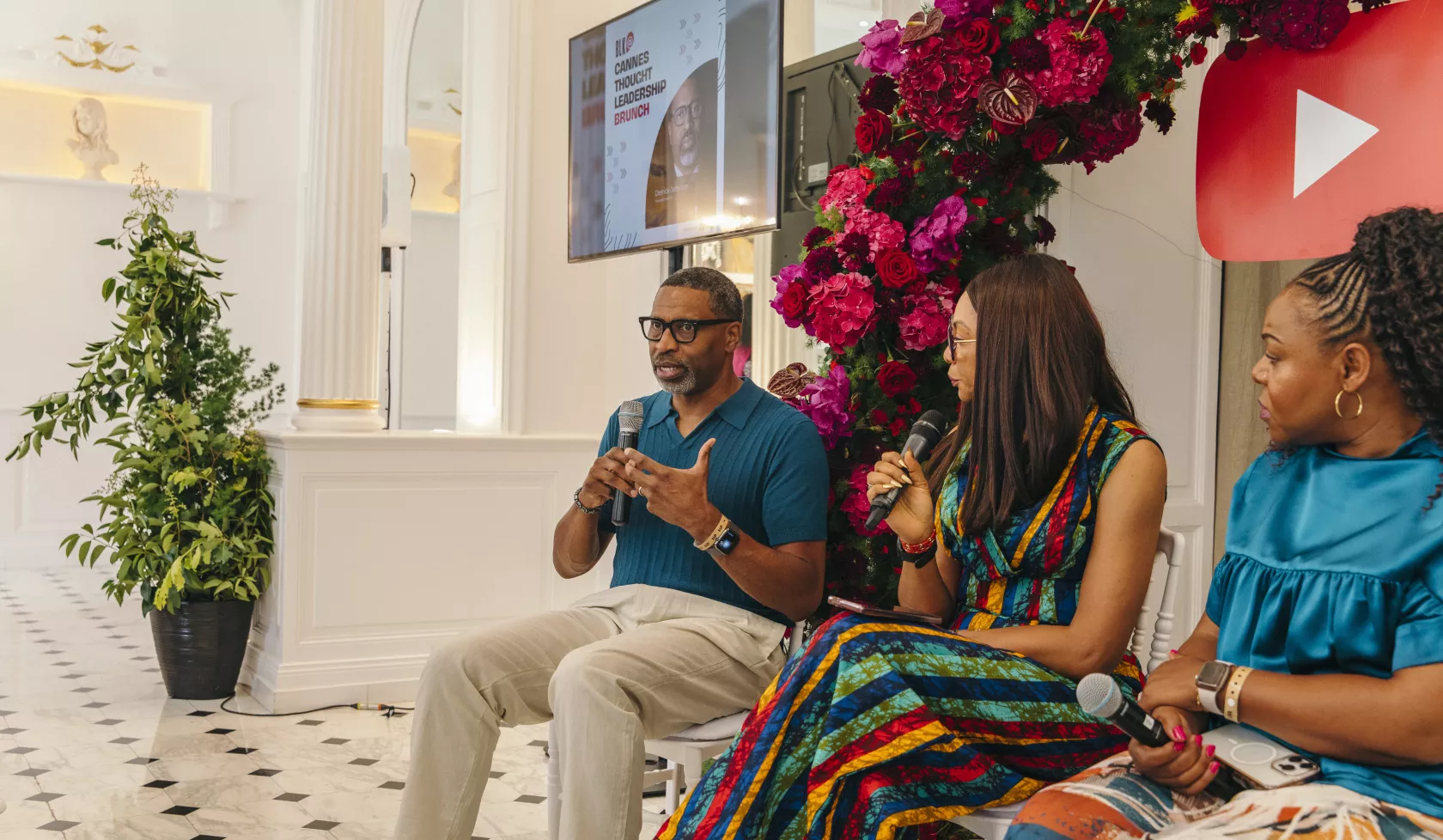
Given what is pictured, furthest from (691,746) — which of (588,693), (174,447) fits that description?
(174,447)

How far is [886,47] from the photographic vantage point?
261 cm

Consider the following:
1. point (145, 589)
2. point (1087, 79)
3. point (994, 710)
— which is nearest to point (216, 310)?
point (145, 589)

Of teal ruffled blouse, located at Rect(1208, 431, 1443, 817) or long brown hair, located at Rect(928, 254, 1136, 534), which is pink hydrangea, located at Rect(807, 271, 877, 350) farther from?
teal ruffled blouse, located at Rect(1208, 431, 1443, 817)

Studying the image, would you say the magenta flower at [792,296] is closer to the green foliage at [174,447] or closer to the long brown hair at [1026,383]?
the long brown hair at [1026,383]

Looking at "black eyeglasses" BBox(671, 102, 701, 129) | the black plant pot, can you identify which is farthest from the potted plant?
"black eyeglasses" BBox(671, 102, 701, 129)

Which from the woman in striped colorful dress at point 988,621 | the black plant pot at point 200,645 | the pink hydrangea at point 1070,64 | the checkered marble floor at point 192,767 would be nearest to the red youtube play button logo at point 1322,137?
the pink hydrangea at point 1070,64

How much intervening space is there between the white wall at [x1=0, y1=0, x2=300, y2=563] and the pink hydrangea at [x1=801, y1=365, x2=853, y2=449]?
651cm

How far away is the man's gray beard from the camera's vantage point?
8.65 feet

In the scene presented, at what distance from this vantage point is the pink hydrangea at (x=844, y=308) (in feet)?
8.76

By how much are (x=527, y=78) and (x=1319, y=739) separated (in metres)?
4.41

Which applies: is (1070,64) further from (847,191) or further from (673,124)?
(673,124)

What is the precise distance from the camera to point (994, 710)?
1.70 m

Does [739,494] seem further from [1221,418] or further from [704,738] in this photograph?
[1221,418]

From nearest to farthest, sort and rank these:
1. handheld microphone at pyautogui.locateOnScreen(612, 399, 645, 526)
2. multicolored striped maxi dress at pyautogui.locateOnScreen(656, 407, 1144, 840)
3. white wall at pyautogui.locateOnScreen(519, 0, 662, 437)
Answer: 1. multicolored striped maxi dress at pyautogui.locateOnScreen(656, 407, 1144, 840)
2. handheld microphone at pyautogui.locateOnScreen(612, 399, 645, 526)
3. white wall at pyautogui.locateOnScreen(519, 0, 662, 437)
